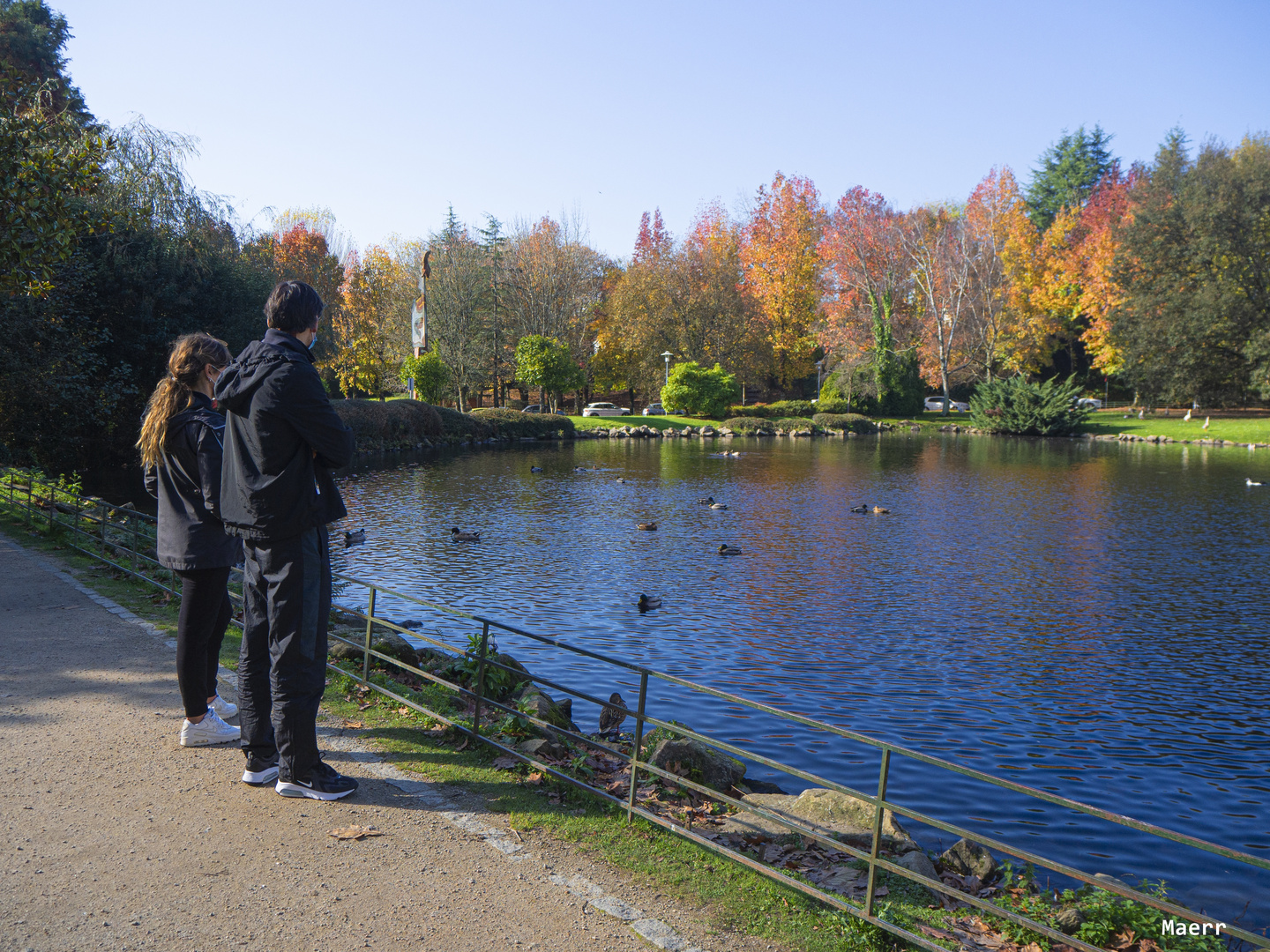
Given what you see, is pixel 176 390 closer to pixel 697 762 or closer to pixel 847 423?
pixel 697 762

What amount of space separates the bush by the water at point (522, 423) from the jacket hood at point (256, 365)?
144 ft

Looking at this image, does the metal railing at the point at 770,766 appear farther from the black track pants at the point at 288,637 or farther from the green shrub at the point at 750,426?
the green shrub at the point at 750,426

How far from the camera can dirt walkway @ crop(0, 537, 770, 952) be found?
3.25 meters

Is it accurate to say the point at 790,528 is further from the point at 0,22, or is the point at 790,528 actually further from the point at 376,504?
the point at 0,22

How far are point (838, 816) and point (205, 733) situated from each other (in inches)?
159

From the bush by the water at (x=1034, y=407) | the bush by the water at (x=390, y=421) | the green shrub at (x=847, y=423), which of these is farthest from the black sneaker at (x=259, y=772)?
the bush by the water at (x=1034, y=407)

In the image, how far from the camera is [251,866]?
145 inches

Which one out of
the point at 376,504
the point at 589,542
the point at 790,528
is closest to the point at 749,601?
the point at 589,542

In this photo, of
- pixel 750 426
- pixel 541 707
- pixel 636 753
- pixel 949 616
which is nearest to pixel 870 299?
pixel 750 426

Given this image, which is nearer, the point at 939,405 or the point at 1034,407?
the point at 1034,407

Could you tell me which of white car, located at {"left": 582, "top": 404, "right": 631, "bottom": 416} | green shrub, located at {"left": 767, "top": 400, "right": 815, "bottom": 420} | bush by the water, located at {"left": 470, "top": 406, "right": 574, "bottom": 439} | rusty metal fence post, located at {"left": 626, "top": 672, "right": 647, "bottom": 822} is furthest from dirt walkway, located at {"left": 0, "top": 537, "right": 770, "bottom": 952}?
green shrub, located at {"left": 767, "top": 400, "right": 815, "bottom": 420}

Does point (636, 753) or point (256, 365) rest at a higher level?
point (256, 365)

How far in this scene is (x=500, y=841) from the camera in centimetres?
401

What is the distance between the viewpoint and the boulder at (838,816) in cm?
530
